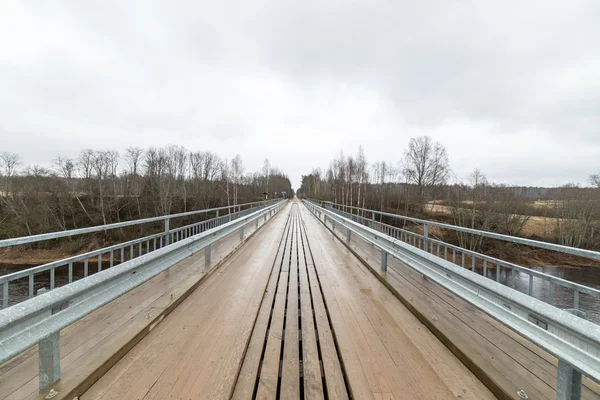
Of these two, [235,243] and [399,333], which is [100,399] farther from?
[235,243]

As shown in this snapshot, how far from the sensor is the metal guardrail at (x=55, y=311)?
1148 millimetres

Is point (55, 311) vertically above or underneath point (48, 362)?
above

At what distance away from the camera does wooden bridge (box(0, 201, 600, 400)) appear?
66.8 inches

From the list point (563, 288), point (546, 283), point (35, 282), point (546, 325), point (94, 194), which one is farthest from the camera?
point (94, 194)

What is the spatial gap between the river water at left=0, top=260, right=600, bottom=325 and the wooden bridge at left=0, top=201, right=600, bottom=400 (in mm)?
11791

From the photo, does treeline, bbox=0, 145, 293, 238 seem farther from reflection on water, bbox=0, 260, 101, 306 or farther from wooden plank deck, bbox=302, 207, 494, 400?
wooden plank deck, bbox=302, 207, 494, 400

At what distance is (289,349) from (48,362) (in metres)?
1.75

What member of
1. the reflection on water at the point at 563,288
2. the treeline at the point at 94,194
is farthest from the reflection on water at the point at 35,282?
the reflection on water at the point at 563,288

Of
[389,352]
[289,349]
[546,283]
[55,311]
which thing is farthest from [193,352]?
[546,283]

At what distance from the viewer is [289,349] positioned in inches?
85.7

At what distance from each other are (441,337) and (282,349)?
160 cm

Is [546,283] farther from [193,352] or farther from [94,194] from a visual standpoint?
[94,194]

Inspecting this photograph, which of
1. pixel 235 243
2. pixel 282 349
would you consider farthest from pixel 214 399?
pixel 235 243

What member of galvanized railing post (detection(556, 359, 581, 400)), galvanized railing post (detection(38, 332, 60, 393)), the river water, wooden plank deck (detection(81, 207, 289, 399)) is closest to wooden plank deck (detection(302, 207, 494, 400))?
galvanized railing post (detection(556, 359, 581, 400))
